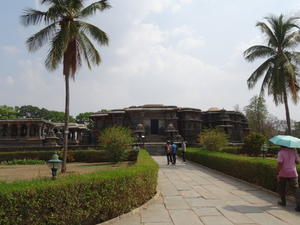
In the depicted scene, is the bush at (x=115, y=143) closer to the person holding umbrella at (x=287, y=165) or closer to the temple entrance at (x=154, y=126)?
the person holding umbrella at (x=287, y=165)

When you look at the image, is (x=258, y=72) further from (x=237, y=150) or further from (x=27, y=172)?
(x=27, y=172)

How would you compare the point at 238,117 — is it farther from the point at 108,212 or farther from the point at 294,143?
the point at 108,212

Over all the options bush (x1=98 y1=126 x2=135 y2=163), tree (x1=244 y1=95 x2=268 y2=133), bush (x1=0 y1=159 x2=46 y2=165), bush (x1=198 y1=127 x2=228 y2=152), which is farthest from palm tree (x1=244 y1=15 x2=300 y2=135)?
tree (x1=244 y1=95 x2=268 y2=133)

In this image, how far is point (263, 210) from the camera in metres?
5.38

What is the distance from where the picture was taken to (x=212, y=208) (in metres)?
5.53

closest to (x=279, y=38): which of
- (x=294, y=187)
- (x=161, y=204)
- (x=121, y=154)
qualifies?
→ (x=121, y=154)

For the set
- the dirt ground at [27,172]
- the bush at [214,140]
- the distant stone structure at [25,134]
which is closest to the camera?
the dirt ground at [27,172]

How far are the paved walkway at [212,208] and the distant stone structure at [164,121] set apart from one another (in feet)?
67.2

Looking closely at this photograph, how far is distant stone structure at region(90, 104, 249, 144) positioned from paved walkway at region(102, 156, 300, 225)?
20495 millimetres

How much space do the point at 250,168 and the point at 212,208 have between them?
151 inches

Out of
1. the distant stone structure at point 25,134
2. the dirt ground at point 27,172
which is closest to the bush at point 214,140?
the dirt ground at point 27,172

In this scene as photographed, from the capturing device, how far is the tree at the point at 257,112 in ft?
154

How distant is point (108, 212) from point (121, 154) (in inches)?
437

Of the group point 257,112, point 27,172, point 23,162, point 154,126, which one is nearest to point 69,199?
point 27,172
